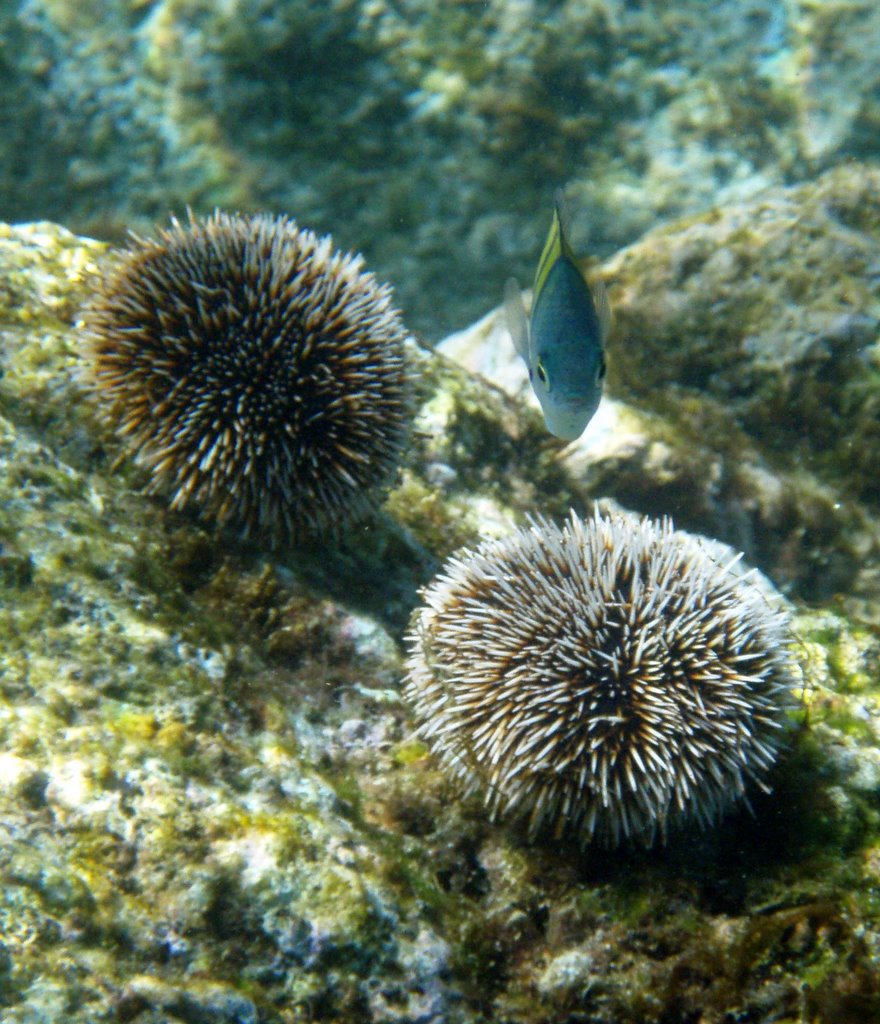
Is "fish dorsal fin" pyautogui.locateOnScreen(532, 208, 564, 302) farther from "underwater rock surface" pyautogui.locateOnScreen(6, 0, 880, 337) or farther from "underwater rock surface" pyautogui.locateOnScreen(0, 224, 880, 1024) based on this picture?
"underwater rock surface" pyautogui.locateOnScreen(6, 0, 880, 337)

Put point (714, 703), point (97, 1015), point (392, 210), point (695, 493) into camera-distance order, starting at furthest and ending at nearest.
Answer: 1. point (392, 210)
2. point (695, 493)
3. point (714, 703)
4. point (97, 1015)

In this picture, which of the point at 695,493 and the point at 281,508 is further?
the point at 695,493

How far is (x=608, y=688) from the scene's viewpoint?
97.5 inches

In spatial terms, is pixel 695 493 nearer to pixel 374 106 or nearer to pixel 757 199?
pixel 757 199

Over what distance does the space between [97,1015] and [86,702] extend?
37.7 inches

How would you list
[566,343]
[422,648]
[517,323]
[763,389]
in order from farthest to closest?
1. [763,389]
2. [422,648]
3. [517,323]
4. [566,343]

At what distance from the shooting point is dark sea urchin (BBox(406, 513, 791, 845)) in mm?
2424

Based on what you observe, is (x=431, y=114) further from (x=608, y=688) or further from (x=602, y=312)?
(x=608, y=688)

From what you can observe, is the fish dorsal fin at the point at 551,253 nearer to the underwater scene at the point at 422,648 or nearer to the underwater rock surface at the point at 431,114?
the underwater scene at the point at 422,648

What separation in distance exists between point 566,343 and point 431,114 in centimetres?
592

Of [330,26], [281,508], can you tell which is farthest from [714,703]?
[330,26]

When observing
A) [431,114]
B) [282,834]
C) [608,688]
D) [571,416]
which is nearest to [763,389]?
[571,416]

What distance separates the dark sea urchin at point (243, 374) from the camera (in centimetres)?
303

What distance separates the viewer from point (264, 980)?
2.21 meters
